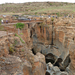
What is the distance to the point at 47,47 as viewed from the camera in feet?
64.6

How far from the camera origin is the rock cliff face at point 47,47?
6.73 metres

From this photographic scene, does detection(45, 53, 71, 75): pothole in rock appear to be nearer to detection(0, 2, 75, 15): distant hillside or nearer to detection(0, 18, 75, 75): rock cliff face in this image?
detection(0, 18, 75, 75): rock cliff face

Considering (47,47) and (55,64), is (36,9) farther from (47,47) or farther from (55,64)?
(55,64)

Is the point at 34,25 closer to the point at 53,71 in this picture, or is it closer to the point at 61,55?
the point at 61,55

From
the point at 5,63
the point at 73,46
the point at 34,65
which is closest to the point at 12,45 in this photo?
the point at 5,63

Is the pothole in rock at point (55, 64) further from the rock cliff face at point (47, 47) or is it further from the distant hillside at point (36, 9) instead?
the distant hillside at point (36, 9)

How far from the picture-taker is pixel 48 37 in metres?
19.4

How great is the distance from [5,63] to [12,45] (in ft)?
6.35

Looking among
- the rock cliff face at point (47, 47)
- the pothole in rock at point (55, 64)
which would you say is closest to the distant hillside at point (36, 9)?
the rock cliff face at point (47, 47)

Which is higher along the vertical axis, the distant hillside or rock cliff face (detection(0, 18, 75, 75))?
the distant hillside

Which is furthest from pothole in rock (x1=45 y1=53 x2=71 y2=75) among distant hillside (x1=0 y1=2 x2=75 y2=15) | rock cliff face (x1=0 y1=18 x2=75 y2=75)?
A: distant hillside (x1=0 y1=2 x2=75 y2=15)

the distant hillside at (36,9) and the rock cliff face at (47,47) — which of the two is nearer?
the rock cliff face at (47,47)

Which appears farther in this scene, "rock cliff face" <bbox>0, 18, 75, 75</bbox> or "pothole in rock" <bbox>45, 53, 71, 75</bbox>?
"pothole in rock" <bbox>45, 53, 71, 75</bbox>

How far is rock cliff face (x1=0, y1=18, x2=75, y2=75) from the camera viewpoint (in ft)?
22.1
